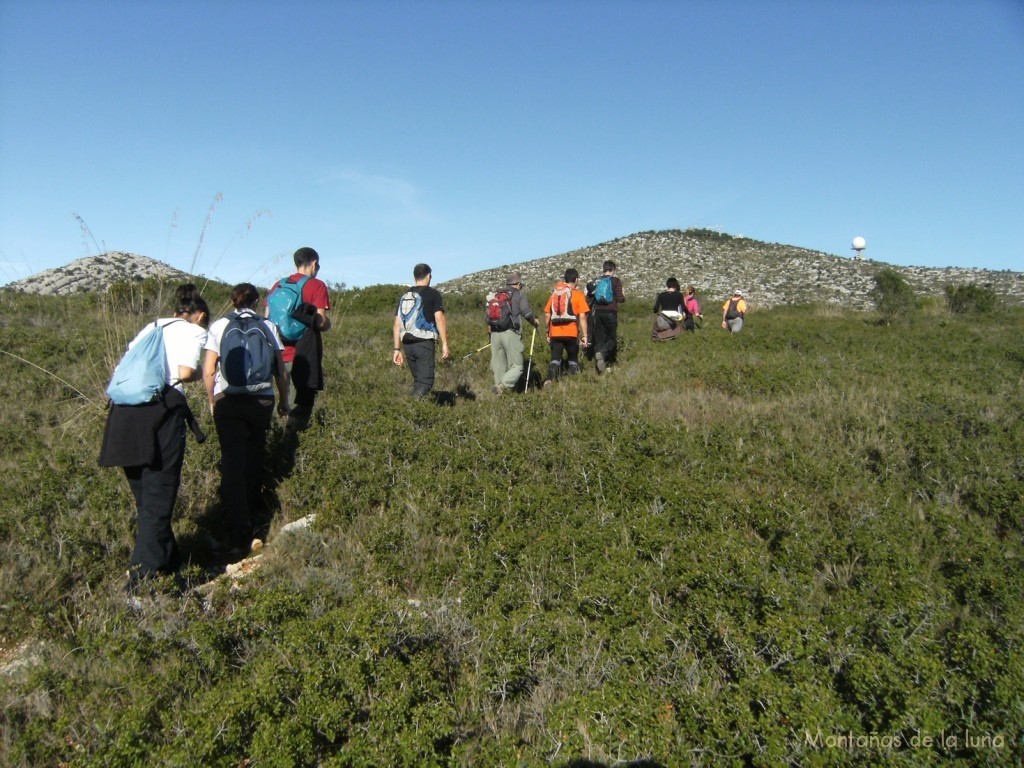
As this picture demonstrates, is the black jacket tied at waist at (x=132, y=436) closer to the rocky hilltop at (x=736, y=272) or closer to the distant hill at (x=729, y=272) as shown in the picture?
the distant hill at (x=729, y=272)

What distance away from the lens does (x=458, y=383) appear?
8.97 m

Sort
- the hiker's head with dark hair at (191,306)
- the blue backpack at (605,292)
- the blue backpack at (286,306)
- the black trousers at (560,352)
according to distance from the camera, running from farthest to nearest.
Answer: the blue backpack at (605,292), the black trousers at (560,352), the blue backpack at (286,306), the hiker's head with dark hair at (191,306)

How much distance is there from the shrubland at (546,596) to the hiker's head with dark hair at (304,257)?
4.72 feet

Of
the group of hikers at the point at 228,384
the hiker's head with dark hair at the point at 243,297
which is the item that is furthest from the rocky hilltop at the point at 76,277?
the hiker's head with dark hair at the point at 243,297

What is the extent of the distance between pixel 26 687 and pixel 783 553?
364 centimetres

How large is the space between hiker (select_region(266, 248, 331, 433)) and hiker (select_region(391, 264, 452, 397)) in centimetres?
95

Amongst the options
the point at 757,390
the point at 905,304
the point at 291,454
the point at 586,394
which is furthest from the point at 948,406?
the point at 905,304

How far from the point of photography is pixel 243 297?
4.57 meters

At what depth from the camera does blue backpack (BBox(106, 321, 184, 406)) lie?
3.52m

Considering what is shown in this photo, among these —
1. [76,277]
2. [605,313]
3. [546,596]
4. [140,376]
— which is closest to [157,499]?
[140,376]

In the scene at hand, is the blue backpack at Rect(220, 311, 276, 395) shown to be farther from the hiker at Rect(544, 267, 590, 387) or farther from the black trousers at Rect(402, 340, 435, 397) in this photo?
the hiker at Rect(544, 267, 590, 387)

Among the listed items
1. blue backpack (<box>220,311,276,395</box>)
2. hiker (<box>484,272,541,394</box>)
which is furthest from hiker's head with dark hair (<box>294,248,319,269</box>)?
hiker (<box>484,272,541,394</box>)

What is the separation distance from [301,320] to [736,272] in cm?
3479

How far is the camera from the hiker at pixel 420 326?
6500 mm
